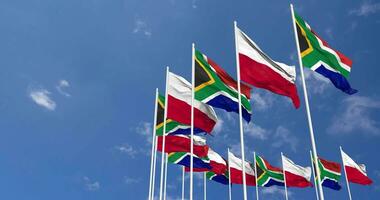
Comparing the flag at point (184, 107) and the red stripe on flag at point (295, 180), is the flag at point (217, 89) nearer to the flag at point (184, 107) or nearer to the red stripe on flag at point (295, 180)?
the flag at point (184, 107)

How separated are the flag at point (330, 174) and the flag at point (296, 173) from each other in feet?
6.42

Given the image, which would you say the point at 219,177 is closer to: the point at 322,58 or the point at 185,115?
the point at 185,115

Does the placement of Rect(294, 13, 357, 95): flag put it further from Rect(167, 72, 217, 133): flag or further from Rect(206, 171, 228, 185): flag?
Rect(206, 171, 228, 185): flag

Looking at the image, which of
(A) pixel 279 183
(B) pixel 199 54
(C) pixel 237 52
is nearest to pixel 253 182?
(A) pixel 279 183

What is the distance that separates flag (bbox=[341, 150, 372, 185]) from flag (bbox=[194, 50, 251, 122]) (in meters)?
19.1

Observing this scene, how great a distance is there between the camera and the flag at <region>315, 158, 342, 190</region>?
115ft

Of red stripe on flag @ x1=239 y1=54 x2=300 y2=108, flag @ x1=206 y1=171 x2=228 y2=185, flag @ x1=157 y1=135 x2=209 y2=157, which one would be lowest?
red stripe on flag @ x1=239 y1=54 x2=300 y2=108

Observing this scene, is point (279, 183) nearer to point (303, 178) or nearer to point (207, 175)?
point (303, 178)

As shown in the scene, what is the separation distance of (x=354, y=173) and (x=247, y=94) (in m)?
20.0

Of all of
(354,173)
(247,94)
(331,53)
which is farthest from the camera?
(354,173)

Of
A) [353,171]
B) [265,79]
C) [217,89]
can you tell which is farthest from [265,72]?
[353,171]

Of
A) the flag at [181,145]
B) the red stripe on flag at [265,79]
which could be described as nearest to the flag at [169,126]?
the flag at [181,145]

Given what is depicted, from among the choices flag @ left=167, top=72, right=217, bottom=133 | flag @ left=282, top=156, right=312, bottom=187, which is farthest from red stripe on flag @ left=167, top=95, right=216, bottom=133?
flag @ left=282, top=156, right=312, bottom=187

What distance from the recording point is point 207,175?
36.1m
